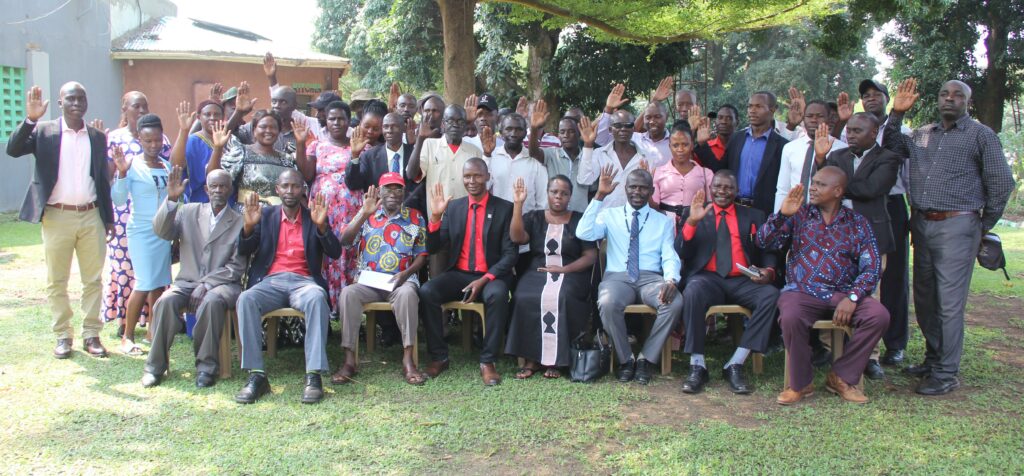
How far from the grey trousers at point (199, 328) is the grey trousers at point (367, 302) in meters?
0.79

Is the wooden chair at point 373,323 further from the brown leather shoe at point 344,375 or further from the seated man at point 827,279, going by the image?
the seated man at point 827,279

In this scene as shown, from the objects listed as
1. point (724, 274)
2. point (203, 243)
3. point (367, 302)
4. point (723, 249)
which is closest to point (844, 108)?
point (723, 249)

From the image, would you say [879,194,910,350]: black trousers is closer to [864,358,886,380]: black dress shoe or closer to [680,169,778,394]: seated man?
[864,358,886,380]: black dress shoe

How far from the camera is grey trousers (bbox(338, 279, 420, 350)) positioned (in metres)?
5.53

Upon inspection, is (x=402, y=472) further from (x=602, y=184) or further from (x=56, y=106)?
(x=56, y=106)

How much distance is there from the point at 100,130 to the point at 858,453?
5.72 metres

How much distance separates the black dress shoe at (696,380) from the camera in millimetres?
5246

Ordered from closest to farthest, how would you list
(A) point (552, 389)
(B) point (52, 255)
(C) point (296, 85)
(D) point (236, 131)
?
(A) point (552, 389) → (B) point (52, 255) → (D) point (236, 131) → (C) point (296, 85)

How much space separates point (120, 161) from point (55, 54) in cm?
1123

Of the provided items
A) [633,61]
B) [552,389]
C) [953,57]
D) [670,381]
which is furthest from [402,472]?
[953,57]

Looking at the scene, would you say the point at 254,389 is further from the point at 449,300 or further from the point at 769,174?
the point at 769,174

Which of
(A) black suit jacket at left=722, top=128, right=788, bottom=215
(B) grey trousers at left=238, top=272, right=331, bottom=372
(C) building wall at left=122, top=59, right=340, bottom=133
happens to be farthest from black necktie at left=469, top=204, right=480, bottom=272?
(C) building wall at left=122, top=59, right=340, bottom=133

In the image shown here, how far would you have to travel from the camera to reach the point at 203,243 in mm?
5758

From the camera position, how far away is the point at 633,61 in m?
16.7
